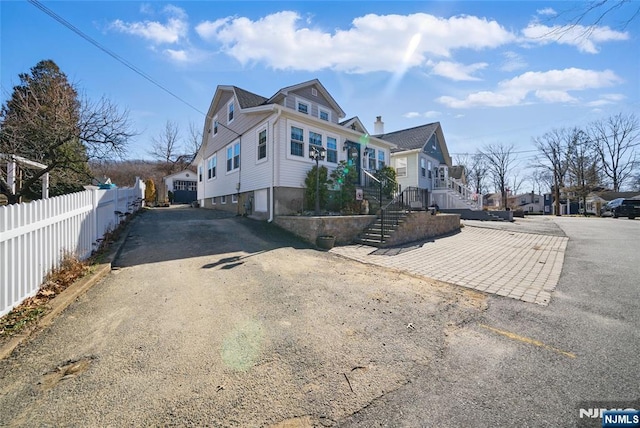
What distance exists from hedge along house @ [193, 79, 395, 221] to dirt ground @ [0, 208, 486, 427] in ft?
22.3

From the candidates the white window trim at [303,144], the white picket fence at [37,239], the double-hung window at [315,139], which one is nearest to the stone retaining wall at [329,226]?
the white window trim at [303,144]

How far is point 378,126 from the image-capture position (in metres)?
25.4

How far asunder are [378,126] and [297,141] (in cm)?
1564

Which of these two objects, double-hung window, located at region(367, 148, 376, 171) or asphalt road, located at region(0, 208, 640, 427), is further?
double-hung window, located at region(367, 148, 376, 171)

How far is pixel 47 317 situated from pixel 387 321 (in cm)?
425

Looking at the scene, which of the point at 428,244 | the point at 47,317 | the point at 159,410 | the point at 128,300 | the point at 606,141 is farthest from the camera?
the point at 606,141

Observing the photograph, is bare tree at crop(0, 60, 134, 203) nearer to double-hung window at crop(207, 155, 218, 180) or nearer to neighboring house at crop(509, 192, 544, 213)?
double-hung window at crop(207, 155, 218, 180)

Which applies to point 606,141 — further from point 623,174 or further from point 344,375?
point 344,375

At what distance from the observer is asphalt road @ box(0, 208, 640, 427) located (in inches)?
82.2

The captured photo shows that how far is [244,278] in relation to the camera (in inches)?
206

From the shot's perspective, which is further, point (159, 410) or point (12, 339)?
point (12, 339)

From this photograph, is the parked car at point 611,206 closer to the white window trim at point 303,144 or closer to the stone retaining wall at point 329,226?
the stone retaining wall at point 329,226

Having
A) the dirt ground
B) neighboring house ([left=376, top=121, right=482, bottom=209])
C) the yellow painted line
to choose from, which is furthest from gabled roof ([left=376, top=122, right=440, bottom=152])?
the yellow painted line

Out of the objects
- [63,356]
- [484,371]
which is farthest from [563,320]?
[63,356]
